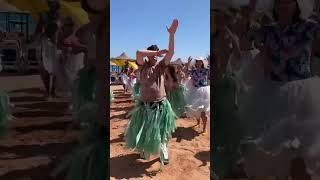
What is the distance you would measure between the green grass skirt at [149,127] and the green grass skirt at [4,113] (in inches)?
111

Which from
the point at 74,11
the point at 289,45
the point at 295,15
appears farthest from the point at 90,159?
the point at 295,15

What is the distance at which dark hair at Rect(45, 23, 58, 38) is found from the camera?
2.98 metres

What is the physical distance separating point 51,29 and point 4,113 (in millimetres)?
715

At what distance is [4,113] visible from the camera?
9.73 feet

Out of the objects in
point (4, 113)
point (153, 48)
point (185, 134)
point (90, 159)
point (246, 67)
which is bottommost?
point (185, 134)

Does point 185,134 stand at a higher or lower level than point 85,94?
lower

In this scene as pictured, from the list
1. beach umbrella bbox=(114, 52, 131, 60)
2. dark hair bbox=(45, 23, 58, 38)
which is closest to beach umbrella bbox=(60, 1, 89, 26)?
dark hair bbox=(45, 23, 58, 38)

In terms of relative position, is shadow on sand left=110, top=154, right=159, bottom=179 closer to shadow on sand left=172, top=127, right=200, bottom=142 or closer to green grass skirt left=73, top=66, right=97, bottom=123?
shadow on sand left=172, top=127, right=200, bottom=142

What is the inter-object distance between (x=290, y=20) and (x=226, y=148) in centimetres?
113

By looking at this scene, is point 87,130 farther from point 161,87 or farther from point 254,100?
point 161,87

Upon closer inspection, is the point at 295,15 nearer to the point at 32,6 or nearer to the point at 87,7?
the point at 87,7

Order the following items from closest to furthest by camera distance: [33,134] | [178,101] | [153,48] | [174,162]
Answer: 1. [33,134]
2. [153,48]
3. [174,162]
4. [178,101]

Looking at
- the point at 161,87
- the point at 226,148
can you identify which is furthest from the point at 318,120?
the point at 161,87

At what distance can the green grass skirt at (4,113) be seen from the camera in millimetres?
2947
